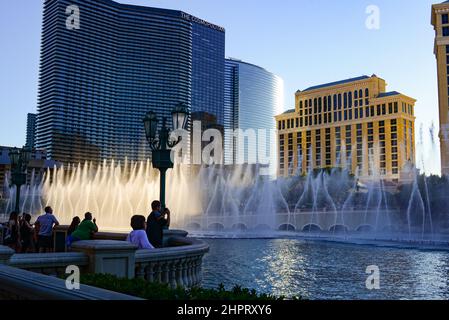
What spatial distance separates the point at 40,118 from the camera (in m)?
132

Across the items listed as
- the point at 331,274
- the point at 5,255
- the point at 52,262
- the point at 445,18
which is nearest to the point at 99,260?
the point at 52,262

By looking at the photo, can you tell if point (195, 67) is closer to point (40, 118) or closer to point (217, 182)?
point (40, 118)

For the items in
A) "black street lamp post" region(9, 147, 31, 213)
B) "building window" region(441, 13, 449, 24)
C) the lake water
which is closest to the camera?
the lake water

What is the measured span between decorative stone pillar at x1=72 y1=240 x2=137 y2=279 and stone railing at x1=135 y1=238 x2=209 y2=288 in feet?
2.03

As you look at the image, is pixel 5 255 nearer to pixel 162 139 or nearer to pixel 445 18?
pixel 162 139

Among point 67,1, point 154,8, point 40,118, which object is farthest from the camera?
point 154,8

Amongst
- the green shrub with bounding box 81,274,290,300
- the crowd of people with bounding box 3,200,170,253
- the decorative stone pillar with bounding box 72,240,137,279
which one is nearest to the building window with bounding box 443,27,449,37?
the crowd of people with bounding box 3,200,170,253

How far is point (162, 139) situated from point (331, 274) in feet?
24.3

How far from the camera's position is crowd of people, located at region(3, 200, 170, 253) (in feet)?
30.6

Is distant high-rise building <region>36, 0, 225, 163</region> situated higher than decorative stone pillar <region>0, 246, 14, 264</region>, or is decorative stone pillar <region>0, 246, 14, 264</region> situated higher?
distant high-rise building <region>36, 0, 225, 163</region>

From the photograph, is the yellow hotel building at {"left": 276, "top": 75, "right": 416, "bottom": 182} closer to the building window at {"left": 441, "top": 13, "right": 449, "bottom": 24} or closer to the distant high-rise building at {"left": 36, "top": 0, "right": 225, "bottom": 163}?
the building window at {"left": 441, "top": 13, "right": 449, "bottom": 24}
